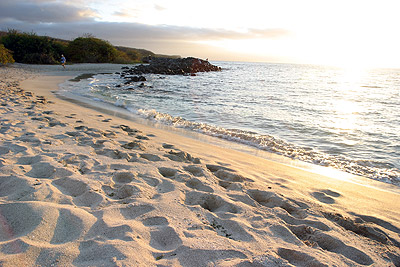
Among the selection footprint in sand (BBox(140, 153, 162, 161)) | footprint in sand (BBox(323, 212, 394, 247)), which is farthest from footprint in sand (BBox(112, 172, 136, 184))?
footprint in sand (BBox(323, 212, 394, 247))

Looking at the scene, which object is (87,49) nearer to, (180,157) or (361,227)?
(180,157)

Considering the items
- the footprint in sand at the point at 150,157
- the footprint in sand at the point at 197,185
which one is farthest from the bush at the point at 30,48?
the footprint in sand at the point at 197,185

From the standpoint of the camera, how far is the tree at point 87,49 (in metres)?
36.9

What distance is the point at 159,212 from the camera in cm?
247

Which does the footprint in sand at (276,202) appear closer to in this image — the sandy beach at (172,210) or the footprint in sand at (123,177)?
the sandy beach at (172,210)

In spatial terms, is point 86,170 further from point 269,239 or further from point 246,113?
point 246,113

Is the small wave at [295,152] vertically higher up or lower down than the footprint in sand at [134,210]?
lower down

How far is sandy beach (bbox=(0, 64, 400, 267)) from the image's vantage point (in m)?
1.91

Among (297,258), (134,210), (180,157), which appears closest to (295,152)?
(180,157)

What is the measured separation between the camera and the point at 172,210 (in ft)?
8.37

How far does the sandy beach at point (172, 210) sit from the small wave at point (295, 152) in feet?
1.53

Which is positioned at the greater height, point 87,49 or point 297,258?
point 87,49

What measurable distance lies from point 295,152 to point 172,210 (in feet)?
13.8

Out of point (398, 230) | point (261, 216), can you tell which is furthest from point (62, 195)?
point (398, 230)
